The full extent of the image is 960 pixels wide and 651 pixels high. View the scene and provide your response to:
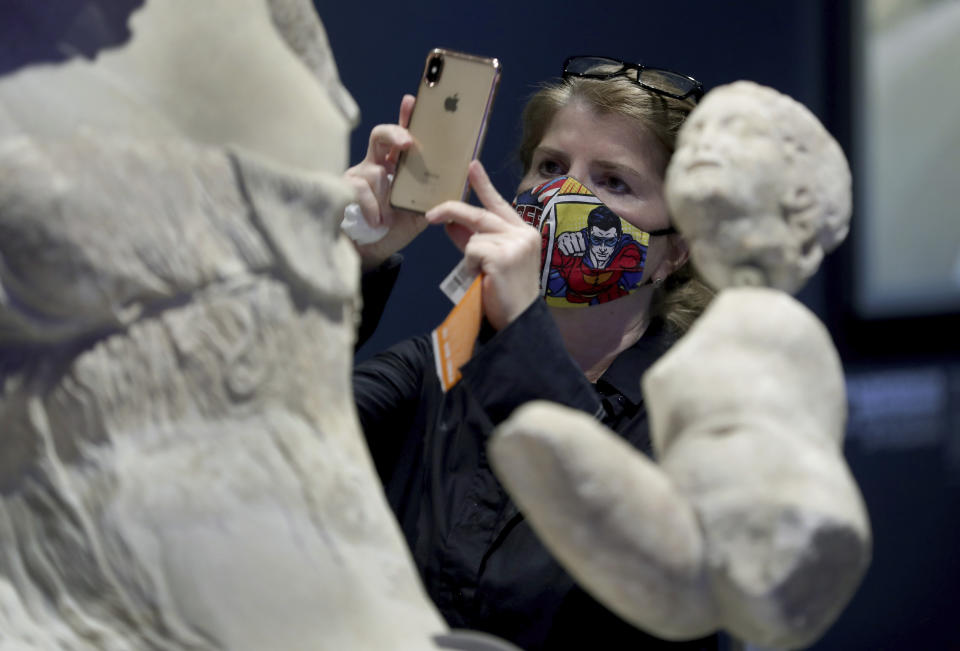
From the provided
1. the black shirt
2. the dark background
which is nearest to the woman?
the black shirt

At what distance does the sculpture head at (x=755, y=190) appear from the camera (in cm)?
73

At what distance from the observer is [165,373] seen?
Result: 2.24 ft

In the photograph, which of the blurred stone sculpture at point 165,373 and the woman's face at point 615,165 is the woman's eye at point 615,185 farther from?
the blurred stone sculpture at point 165,373

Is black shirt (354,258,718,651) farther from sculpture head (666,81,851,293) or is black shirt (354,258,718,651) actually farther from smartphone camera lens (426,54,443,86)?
sculpture head (666,81,851,293)

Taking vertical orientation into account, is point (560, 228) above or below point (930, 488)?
above

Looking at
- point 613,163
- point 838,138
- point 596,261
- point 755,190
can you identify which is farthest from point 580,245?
point 838,138

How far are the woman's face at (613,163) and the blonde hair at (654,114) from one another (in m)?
0.01

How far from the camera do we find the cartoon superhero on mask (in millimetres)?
1330

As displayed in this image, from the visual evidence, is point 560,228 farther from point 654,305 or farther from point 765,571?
point 765,571

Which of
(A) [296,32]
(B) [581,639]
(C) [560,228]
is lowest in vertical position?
(B) [581,639]

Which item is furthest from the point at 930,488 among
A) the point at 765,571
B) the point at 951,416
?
the point at 765,571

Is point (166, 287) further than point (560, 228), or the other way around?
point (560, 228)

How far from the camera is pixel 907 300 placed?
232cm

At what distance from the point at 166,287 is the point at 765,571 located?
15.9 inches
